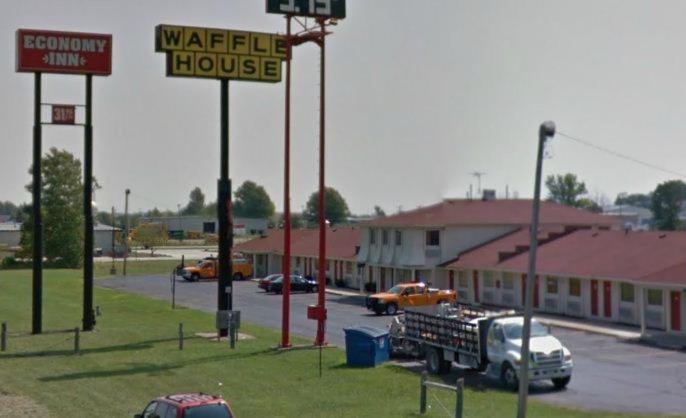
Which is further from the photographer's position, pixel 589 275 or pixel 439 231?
pixel 439 231

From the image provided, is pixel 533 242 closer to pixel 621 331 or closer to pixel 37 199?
pixel 621 331

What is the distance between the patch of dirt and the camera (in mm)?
24922

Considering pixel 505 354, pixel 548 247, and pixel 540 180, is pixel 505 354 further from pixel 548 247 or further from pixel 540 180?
pixel 548 247

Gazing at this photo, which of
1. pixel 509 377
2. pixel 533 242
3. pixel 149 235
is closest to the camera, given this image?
pixel 533 242

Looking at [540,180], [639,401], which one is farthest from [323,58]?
[540,180]

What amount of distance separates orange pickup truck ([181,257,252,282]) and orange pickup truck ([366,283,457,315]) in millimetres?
35309

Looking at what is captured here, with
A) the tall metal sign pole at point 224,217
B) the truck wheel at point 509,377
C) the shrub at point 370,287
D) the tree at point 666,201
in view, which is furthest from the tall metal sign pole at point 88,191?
the tree at point 666,201

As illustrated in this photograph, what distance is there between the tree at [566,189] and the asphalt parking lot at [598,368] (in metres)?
101

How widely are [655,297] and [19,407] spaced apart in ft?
90.3

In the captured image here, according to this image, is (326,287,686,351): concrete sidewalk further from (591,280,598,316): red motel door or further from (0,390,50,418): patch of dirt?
(0,390,50,418): patch of dirt

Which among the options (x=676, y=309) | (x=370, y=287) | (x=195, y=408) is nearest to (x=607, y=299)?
(x=676, y=309)

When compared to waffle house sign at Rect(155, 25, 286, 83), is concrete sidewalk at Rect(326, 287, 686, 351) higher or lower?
lower

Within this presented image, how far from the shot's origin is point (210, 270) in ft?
286

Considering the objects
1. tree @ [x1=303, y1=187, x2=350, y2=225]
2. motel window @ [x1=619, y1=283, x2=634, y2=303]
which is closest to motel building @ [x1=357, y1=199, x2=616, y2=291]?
motel window @ [x1=619, y1=283, x2=634, y2=303]
